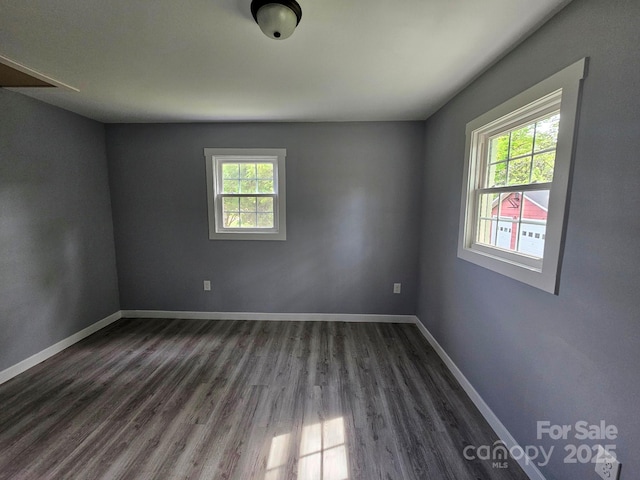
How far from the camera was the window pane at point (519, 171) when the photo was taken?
1.55 metres

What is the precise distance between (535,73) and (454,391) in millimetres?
2241

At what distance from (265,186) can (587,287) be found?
2.95 m

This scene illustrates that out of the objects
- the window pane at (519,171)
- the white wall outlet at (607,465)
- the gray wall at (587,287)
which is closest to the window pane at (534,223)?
the window pane at (519,171)

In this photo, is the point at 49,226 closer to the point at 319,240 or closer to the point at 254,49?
the point at 254,49

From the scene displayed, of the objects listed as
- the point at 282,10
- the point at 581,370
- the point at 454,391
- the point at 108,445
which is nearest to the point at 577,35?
the point at 282,10

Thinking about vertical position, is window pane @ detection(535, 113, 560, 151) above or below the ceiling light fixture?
below

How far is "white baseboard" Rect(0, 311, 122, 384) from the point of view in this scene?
7.10 feet

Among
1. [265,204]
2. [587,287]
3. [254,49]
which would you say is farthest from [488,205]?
[265,204]

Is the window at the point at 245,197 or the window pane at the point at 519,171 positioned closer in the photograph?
the window pane at the point at 519,171

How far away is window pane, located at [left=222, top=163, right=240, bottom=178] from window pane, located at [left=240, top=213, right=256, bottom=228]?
20.1 inches

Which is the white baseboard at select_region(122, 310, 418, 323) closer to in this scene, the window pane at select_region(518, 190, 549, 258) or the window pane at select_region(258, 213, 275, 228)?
the window pane at select_region(258, 213, 275, 228)

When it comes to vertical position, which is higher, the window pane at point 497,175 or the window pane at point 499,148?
the window pane at point 499,148

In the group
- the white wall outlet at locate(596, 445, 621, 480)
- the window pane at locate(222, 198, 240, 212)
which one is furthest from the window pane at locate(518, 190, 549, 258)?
the window pane at locate(222, 198, 240, 212)

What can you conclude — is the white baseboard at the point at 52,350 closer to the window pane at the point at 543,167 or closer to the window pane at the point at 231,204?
the window pane at the point at 231,204
